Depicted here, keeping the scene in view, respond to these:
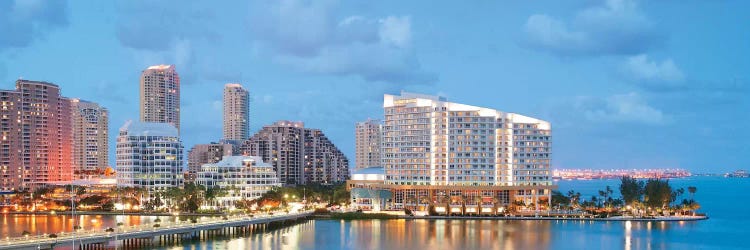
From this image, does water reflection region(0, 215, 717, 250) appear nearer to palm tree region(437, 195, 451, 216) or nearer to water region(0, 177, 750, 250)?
water region(0, 177, 750, 250)

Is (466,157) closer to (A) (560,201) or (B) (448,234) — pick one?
(A) (560,201)

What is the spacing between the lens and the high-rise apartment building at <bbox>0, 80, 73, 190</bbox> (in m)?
181

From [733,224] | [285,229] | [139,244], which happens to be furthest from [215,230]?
[733,224]

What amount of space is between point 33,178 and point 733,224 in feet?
506

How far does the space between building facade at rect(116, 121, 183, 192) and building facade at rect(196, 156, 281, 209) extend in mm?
10695

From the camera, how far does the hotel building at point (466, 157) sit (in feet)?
441

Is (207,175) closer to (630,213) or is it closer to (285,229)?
(285,229)

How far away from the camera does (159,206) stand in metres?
145

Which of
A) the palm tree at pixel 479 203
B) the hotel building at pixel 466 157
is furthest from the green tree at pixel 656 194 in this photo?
the palm tree at pixel 479 203

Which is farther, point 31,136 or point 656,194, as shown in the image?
point 31,136

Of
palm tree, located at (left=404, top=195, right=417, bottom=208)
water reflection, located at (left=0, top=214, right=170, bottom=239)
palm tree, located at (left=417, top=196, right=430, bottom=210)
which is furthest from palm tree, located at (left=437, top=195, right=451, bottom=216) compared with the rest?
water reflection, located at (left=0, top=214, right=170, bottom=239)

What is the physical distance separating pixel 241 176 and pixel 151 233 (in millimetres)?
69493

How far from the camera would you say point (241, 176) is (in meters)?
153

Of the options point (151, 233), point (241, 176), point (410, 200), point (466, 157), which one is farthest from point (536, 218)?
point (151, 233)
